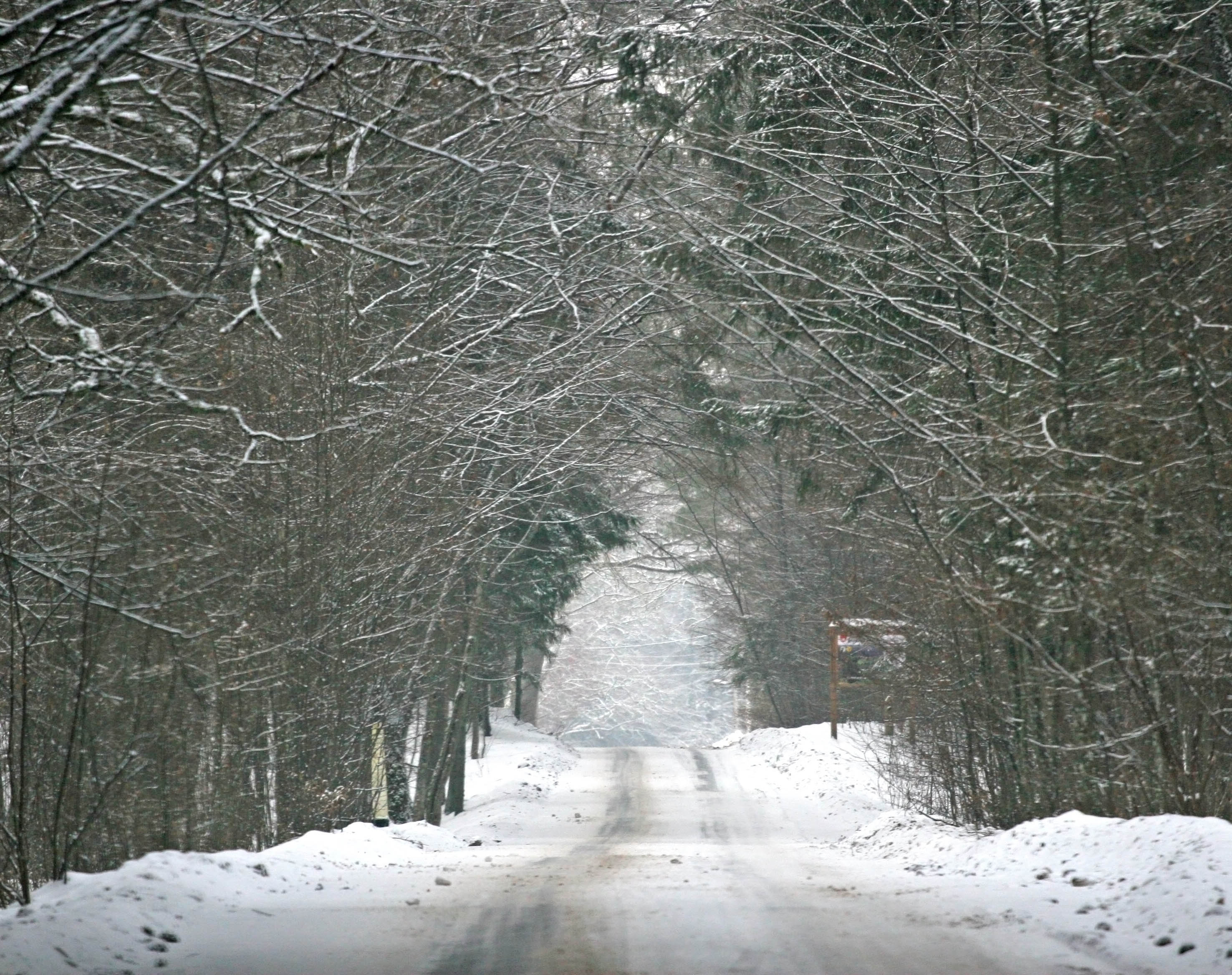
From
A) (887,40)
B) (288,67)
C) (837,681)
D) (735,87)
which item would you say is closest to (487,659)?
(837,681)

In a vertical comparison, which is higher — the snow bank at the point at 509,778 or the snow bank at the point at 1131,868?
→ the snow bank at the point at 509,778

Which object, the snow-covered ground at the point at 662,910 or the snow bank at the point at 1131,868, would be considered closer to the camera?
the snow-covered ground at the point at 662,910

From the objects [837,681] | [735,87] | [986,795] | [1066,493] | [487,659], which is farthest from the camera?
[837,681]

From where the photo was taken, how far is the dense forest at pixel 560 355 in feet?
25.0

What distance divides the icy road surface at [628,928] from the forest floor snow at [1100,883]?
194 millimetres

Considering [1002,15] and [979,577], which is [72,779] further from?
[1002,15]

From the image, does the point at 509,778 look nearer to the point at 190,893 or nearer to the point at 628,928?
the point at 190,893

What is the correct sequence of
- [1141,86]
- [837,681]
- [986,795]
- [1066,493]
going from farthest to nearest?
[837,681]
[986,795]
[1141,86]
[1066,493]

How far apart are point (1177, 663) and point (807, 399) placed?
3957 mm

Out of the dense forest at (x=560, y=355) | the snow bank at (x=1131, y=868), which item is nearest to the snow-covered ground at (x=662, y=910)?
the snow bank at (x=1131, y=868)

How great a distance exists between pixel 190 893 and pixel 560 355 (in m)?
9.21

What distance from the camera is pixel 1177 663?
352 inches

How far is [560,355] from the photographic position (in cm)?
1559

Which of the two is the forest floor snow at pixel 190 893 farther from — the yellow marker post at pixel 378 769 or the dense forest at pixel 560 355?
the dense forest at pixel 560 355
